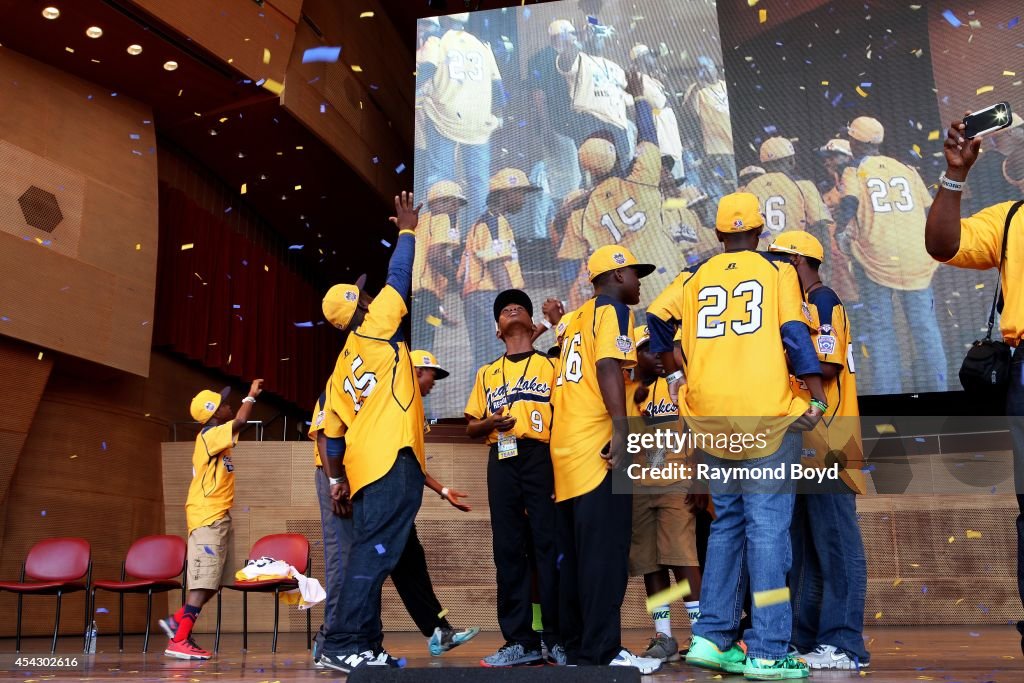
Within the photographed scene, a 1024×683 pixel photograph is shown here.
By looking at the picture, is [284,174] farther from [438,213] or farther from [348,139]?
[438,213]

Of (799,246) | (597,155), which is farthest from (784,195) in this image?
(799,246)

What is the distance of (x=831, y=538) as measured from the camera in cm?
362

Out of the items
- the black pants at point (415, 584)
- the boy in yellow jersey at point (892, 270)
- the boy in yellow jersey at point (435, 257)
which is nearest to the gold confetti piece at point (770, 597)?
the black pants at point (415, 584)

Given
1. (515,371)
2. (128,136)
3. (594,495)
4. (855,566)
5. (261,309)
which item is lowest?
(855,566)

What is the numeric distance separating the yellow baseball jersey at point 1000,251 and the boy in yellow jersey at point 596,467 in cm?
123

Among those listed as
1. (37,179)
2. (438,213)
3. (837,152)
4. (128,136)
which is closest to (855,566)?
(837,152)

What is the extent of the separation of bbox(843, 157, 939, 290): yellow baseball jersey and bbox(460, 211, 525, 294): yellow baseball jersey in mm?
3365

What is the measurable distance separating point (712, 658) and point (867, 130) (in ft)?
23.6

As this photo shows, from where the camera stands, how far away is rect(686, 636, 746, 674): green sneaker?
3143 millimetres

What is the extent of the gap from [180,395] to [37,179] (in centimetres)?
378

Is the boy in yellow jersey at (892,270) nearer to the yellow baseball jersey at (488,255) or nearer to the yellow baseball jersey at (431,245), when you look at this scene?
the yellow baseball jersey at (488,255)

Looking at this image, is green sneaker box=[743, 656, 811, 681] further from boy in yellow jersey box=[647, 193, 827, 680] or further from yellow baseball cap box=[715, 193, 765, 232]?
yellow baseball cap box=[715, 193, 765, 232]

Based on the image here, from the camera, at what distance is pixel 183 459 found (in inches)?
354

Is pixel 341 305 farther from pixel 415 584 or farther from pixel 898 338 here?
pixel 898 338
